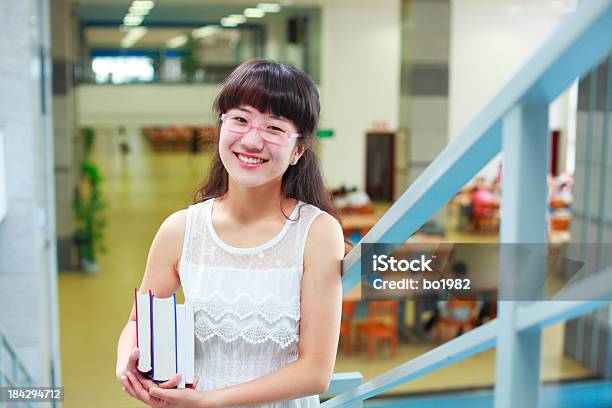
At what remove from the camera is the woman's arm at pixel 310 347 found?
136cm

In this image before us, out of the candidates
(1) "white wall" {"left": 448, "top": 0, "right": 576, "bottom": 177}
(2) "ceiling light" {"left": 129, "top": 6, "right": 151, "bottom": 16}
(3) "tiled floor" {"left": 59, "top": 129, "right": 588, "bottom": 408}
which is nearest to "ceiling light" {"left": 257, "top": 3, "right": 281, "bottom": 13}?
(2) "ceiling light" {"left": 129, "top": 6, "right": 151, "bottom": 16}

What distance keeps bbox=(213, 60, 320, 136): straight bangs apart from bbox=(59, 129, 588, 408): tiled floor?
1.39 ft

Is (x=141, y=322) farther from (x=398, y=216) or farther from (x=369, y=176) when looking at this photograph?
(x=369, y=176)

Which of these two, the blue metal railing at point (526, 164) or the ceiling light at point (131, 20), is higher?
the ceiling light at point (131, 20)

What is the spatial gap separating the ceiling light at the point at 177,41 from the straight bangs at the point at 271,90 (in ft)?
43.6

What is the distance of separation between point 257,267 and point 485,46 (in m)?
14.2

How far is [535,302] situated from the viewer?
95 centimetres

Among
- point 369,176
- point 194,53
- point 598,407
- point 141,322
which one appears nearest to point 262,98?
point 141,322

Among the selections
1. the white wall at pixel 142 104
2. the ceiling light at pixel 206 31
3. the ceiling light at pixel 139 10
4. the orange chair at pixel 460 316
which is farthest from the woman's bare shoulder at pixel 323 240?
the ceiling light at pixel 206 31

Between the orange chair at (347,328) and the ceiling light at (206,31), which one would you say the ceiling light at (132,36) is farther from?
the orange chair at (347,328)

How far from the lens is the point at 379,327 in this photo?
7.95 m

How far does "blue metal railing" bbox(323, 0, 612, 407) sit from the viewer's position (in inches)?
32.1

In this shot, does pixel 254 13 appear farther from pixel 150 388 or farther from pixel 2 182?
pixel 150 388

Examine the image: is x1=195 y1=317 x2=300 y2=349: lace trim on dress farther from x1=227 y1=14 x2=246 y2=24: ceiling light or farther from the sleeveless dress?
x1=227 y1=14 x2=246 y2=24: ceiling light
